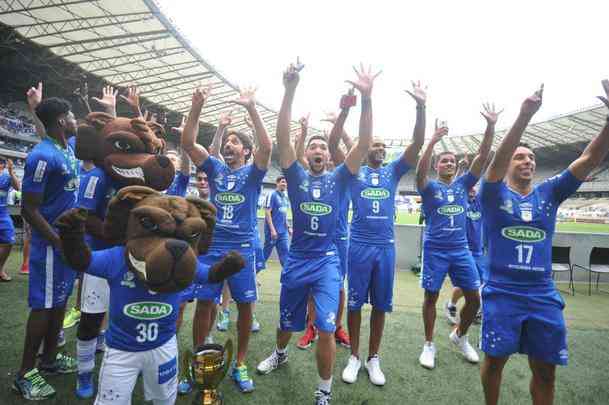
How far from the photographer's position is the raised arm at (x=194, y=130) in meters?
2.65

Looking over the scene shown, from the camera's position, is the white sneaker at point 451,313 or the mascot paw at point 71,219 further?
the white sneaker at point 451,313

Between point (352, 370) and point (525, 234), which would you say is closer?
point (525, 234)

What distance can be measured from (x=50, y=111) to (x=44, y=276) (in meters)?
1.42

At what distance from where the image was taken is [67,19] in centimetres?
1331

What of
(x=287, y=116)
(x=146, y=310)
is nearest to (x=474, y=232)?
(x=287, y=116)

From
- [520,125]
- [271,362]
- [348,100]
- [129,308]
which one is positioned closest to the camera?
[129,308]

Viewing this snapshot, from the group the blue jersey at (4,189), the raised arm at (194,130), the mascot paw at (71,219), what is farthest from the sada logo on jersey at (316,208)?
the blue jersey at (4,189)

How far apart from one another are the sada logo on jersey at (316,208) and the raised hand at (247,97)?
3.36 feet

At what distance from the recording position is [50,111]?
2684 millimetres

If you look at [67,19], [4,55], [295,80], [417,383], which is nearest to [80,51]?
[67,19]

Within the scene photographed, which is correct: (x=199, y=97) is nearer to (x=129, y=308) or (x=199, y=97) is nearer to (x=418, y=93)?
(x=129, y=308)

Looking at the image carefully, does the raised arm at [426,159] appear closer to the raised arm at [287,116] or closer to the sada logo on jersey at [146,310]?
the raised arm at [287,116]

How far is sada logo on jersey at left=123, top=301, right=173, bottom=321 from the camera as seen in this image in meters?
1.81

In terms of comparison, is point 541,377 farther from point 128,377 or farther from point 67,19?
point 67,19
